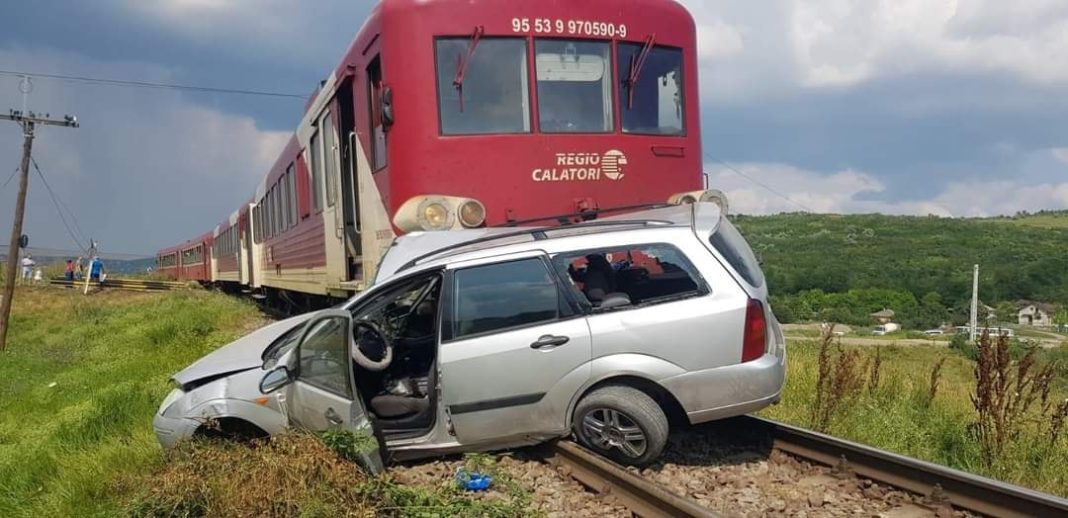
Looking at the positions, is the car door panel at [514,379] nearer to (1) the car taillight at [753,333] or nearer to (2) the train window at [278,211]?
(1) the car taillight at [753,333]

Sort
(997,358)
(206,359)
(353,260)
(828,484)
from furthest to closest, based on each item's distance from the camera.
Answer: (353,260), (206,359), (997,358), (828,484)

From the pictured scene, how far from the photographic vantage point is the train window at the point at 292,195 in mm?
13023

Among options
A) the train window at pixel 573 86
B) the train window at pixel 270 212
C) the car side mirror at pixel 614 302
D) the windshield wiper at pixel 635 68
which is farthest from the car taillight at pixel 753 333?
the train window at pixel 270 212

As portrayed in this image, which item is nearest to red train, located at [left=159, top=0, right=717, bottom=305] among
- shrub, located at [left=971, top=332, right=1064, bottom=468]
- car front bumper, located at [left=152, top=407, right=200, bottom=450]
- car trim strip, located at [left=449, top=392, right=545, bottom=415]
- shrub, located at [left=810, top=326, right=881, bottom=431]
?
shrub, located at [left=810, top=326, right=881, bottom=431]

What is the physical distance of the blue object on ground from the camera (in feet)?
16.1

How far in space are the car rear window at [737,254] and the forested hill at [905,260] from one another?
17.0 metres

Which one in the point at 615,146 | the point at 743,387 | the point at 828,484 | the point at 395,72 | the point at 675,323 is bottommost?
the point at 828,484

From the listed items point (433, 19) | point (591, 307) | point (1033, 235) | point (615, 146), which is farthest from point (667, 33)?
point (1033, 235)

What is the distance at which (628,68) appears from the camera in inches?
315

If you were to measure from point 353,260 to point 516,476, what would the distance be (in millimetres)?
4557

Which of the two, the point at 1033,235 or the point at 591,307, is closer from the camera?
the point at 591,307

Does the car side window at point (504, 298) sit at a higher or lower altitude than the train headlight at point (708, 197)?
lower

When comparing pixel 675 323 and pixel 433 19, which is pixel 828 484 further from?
pixel 433 19

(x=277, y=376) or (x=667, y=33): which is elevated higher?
(x=667, y=33)
